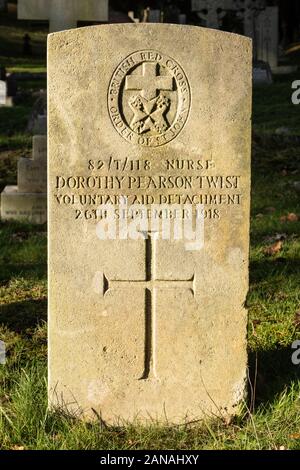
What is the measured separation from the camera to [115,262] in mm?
4164

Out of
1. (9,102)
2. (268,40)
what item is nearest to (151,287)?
(9,102)

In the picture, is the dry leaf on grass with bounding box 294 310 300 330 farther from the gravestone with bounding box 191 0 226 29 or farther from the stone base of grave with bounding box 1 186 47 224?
the gravestone with bounding box 191 0 226 29

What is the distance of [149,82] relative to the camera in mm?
4059

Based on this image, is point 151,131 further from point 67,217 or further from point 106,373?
point 106,373

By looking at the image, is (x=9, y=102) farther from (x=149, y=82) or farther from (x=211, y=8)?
(x=149, y=82)

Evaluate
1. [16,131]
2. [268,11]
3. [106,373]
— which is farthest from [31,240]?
[268,11]

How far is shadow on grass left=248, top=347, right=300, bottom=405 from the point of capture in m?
4.42

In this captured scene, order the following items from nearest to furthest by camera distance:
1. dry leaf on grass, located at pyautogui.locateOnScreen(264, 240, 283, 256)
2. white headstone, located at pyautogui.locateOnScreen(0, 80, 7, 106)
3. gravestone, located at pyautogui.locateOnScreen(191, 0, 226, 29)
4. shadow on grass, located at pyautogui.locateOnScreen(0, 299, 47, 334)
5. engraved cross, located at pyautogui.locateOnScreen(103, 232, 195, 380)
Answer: engraved cross, located at pyautogui.locateOnScreen(103, 232, 195, 380) → shadow on grass, located at pyautogui.locateOnScreen(0, 299, 47, 334) → dry leaf on grass, located at pyautogui.locateOnScreen(264, 240, 283, 256) → white headstone, located at pyautogui.locateOnScreen(0, 80, 7, 106) → gravestone, located at pyautogui.locateOnScreen(191, 0, 226, 29)

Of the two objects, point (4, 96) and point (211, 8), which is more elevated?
point (211, 8)

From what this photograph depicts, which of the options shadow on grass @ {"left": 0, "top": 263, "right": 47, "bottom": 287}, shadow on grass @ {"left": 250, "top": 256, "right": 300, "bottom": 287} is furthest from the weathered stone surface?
shadow on grass @ {"left": 250, "top": 256, "right": 300, "bottom": 287}

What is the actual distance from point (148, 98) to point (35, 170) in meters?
5.40

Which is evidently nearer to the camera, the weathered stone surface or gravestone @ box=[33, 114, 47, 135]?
the weathered stone surface

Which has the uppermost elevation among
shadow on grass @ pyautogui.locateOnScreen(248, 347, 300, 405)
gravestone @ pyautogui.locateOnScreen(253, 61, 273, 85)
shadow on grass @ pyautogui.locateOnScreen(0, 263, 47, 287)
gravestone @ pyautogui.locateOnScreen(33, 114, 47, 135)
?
gravestone @ pyautogui.locateOnScreen(253, 61, 273, 85)

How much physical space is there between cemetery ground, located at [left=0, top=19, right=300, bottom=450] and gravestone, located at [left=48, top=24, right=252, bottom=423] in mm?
142
